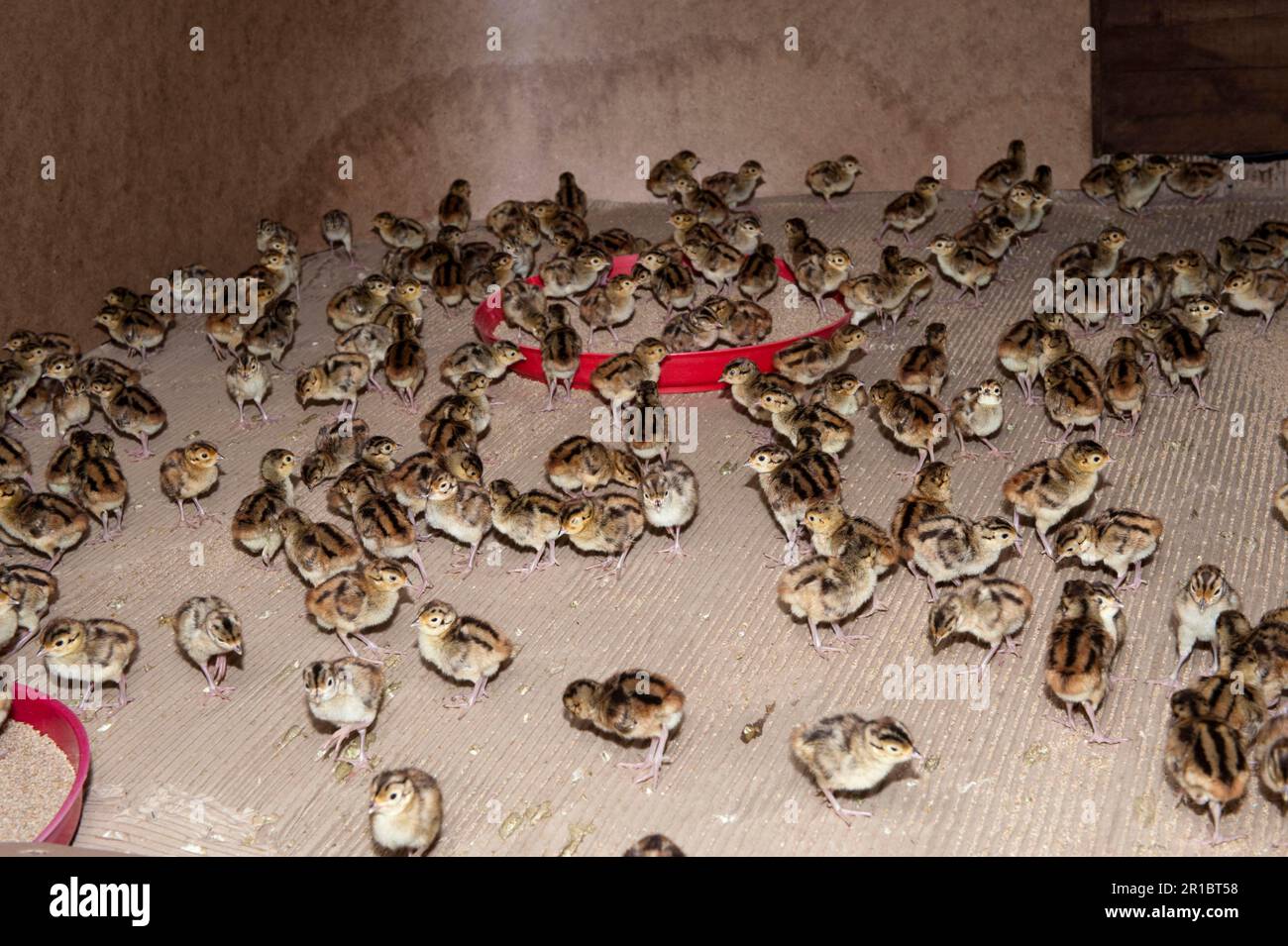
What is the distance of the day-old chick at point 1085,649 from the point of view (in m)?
4.37

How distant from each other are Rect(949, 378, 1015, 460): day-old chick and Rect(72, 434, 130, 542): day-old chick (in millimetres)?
3500

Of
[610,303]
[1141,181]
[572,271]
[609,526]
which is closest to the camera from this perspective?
[609,526]

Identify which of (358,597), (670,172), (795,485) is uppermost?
(670,172)

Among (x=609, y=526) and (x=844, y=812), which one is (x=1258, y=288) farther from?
(x=844, y=812)

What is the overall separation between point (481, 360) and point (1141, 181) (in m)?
Answer: 4.23

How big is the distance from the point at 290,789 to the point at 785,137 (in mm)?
6534

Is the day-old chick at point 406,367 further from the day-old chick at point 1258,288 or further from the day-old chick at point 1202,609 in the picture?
the day-old chick at point 1258,288

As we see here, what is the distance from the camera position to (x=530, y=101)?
9.88 meters

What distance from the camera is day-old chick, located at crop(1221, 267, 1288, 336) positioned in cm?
686

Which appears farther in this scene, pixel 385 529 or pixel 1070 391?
pixel 1070 391

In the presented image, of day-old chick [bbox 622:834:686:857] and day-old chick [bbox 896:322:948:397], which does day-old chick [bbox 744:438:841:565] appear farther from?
day-old chick [bbox 622:834:686:857]

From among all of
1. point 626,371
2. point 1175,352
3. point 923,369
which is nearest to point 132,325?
point 626,371

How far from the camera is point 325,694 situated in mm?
4527

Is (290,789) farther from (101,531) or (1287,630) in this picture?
(1287,630)
